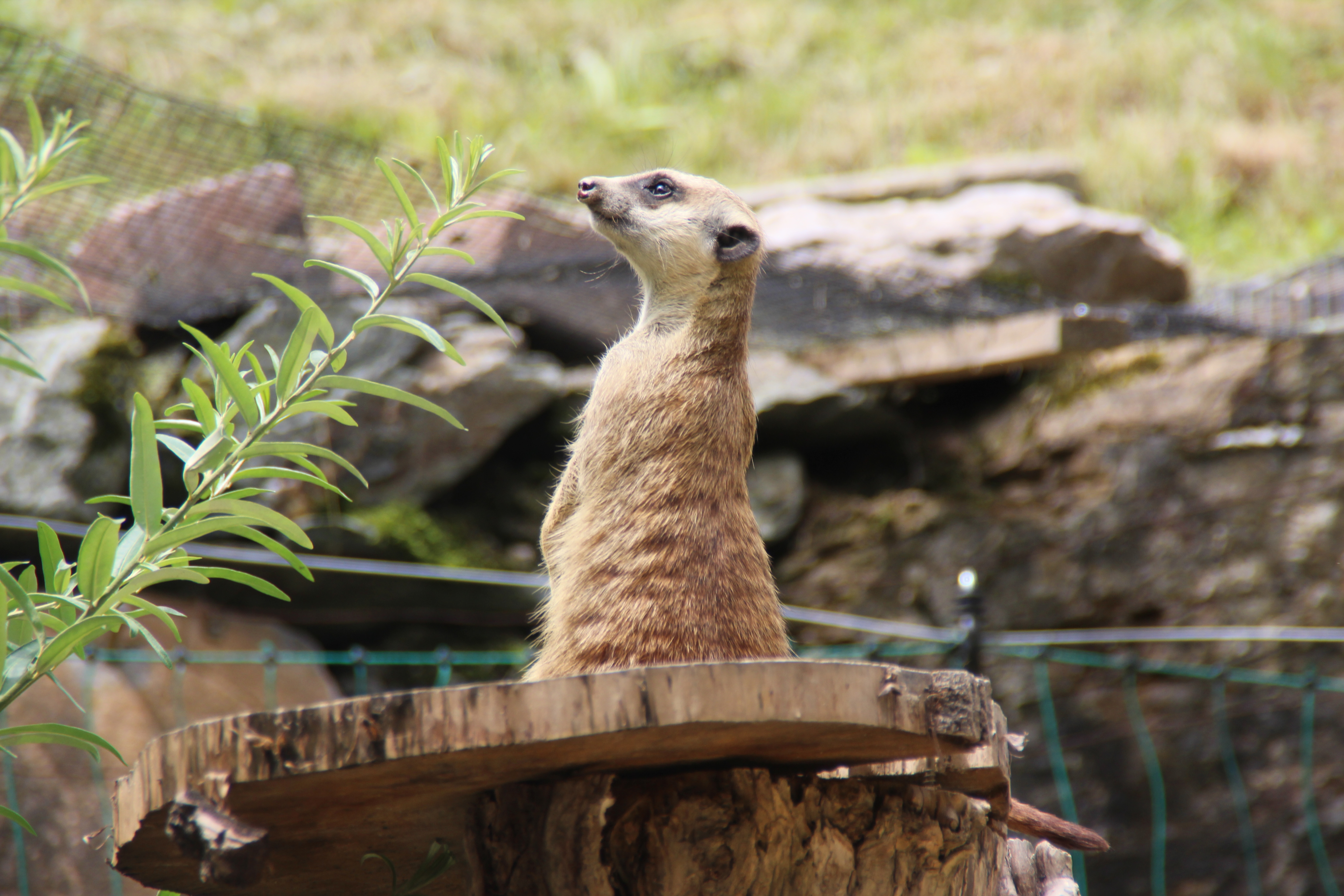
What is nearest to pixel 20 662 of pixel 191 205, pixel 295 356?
pixel 295 356

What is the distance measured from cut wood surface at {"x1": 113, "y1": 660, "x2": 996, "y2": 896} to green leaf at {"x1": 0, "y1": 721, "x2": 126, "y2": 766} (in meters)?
0.07

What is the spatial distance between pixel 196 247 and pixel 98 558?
130 inches

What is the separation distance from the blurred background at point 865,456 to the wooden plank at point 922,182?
15cm

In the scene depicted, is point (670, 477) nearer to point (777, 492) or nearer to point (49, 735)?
point (49, 735)

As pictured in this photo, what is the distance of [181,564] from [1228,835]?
4031 mm

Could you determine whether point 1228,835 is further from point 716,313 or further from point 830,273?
point 716,313

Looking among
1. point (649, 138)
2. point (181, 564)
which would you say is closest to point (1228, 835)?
point (181, 564)

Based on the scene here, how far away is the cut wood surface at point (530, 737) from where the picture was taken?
1191mm

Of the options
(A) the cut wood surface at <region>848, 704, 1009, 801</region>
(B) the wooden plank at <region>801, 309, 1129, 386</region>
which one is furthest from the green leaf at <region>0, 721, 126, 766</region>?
(B) the wooden plank at <region>801, 309, 1129, 386</region>

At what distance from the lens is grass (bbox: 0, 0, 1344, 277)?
8.25m

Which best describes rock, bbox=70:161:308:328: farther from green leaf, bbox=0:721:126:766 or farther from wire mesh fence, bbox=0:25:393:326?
green leaf, bbox=0:721:126:766

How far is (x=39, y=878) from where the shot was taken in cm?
362

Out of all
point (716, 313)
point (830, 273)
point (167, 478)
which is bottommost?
point (716, 313)

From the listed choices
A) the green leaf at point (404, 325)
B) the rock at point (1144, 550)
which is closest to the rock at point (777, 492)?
the rock at point (1144, 550)
